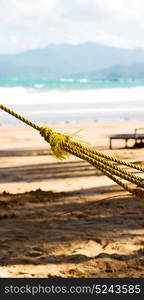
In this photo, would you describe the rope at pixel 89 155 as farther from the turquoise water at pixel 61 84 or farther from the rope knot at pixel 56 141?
the turquoise water at pixel 61 84

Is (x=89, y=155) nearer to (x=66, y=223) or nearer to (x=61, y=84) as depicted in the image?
(x=66, y=223)

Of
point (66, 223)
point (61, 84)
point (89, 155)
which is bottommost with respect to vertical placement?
point (66, 223)

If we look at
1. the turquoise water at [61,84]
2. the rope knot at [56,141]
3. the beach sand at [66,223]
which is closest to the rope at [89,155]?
the rope knot at [56,141]

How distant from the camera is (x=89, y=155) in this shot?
4820mm

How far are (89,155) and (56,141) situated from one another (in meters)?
0.34

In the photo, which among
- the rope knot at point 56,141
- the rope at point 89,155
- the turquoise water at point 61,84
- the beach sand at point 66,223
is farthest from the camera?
the turquoise water at point 61,84

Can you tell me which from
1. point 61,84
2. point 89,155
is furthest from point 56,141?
point 61,84

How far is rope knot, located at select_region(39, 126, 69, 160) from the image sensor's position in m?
4.94

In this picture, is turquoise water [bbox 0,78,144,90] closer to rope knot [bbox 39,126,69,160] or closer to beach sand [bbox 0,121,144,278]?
beach sand [bbox 0,121,144,278]

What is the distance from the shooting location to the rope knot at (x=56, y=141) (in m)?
4.94

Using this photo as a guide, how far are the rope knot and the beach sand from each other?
1033 millimetres

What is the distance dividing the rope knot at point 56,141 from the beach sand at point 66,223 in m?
1.03

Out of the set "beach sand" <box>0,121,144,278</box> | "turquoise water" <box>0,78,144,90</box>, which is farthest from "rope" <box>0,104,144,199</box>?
"turquoise water" <box>0,78,144,90</box>

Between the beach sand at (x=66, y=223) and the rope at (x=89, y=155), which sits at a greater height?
the rope at (x=89, y=155)
